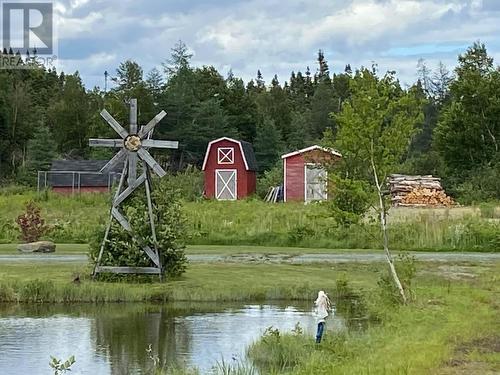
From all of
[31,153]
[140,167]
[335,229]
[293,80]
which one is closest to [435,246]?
[335,229]

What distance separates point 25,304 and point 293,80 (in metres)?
124

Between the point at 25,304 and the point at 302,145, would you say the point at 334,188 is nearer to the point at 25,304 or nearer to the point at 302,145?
the point at 25,304

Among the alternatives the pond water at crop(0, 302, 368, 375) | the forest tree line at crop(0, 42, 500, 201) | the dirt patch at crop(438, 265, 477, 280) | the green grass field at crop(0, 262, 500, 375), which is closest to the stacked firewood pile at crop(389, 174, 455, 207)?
the forest tree line at crop(0, 42, 500, 201)

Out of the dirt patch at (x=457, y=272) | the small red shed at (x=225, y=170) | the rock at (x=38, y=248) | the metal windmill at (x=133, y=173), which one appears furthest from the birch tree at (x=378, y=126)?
the small red shed at (x=225, y=170)

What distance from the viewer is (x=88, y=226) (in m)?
39.4

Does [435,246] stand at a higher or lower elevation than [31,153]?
lower

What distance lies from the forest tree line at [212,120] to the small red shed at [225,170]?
404cm

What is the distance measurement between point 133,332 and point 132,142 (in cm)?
785

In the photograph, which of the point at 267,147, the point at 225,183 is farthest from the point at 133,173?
the point at 267,147

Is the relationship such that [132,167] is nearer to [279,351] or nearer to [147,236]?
[147,236]

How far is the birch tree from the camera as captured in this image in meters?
19.0

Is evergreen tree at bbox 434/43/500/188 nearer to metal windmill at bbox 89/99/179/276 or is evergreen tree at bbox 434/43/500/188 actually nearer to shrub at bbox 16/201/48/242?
shrub at bbox 16/201/48/242

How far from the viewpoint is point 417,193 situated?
2055 inches

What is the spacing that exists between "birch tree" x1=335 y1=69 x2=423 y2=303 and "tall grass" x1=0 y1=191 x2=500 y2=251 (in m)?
12.1
